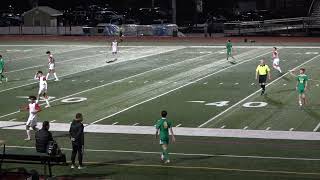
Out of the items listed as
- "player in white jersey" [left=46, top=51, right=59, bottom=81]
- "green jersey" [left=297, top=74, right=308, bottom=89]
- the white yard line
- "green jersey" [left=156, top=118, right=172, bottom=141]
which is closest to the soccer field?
the white yard line

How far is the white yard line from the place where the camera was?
20.5 metres

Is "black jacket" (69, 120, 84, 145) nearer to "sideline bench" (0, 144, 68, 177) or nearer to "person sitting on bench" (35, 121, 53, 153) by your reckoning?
"person sitting on bench" (35, 121, 53, 153)

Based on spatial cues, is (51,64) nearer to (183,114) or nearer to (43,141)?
(183,114)

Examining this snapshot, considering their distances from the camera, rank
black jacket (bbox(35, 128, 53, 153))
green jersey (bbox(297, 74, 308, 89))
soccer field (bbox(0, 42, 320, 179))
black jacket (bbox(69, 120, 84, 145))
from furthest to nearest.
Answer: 1. green jersey (bbox(297, 74, 308, 89))
2. soccer field (bbox(0, 42, 320, 179))
3. black jacket (bbox(69, 120, 84, 145))
4. black jacket (bbox(35, 128, 53, 153))

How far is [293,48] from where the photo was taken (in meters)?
52.8

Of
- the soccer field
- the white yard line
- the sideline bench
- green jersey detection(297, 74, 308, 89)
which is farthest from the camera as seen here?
green jersey detection(297, 74, 308, 89)

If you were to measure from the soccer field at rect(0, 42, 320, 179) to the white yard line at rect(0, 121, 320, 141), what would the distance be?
0.03 m

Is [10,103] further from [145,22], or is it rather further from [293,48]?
[145,22]

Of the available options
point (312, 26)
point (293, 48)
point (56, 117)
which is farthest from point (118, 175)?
point (312, 26)

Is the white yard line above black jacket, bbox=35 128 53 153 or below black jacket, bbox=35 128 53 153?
below

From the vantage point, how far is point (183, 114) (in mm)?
24750

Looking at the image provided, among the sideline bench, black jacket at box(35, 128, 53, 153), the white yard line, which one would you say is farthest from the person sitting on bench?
the white yard line

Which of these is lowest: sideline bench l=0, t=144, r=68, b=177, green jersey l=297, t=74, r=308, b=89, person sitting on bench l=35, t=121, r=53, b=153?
sideline bench l=0, t=144, r=68, b=177

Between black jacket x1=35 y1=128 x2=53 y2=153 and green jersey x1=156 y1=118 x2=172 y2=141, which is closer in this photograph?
black jacket x1=35 y1=128 x2=53 y2=153
